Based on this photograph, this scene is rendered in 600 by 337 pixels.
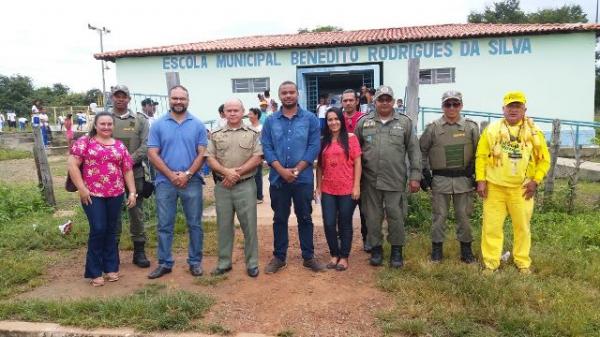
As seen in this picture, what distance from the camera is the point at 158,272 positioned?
4391 millimetres

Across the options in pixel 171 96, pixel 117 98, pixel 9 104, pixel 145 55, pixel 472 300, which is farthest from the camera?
pixel 9 104

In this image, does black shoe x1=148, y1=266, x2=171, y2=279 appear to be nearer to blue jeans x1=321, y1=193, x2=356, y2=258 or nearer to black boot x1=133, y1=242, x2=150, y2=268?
black boot x1=133, y1=242, x2=150, y2=268

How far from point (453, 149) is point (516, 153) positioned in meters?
0.55

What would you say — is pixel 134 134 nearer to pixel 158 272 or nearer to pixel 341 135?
pixel 158 272

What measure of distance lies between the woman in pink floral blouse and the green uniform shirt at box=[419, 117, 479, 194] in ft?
9.43

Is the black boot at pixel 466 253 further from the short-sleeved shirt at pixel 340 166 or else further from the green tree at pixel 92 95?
the green tree at pixel 92 95

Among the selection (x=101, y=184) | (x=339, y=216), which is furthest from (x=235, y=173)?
(x=101, y=184)

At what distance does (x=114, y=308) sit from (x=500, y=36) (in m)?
13.8

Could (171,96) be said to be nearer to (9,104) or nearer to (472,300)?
(472,300)

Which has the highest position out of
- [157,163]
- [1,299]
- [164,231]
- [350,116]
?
[350,116]

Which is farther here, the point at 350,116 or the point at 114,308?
the point at 350,116

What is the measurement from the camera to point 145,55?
16.5m

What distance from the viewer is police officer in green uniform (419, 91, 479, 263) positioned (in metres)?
4.29

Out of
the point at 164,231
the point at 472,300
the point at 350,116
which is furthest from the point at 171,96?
the point at 472,300
